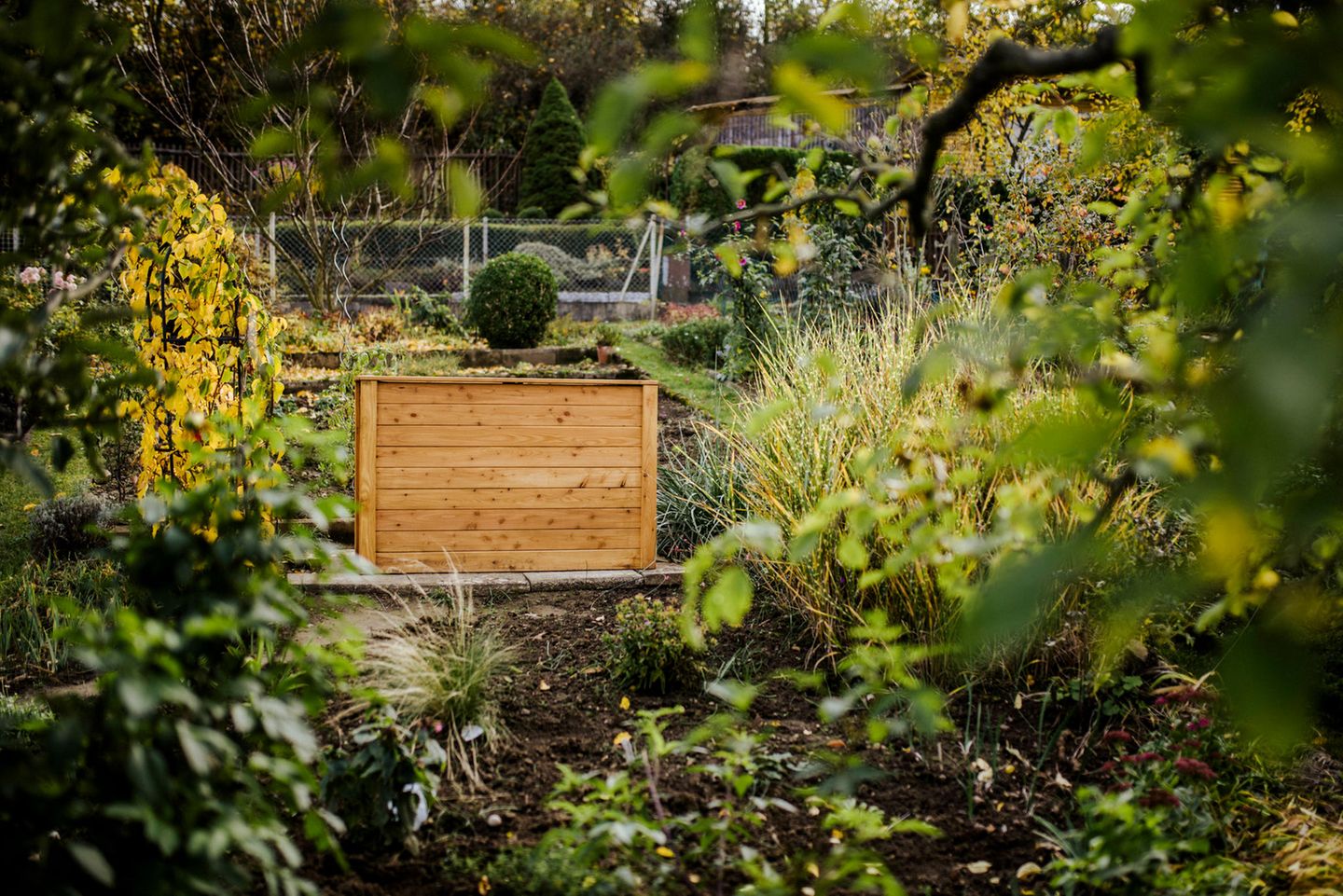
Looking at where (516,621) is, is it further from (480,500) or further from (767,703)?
(767,703)

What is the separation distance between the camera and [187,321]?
134 inches

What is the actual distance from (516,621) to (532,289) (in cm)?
706

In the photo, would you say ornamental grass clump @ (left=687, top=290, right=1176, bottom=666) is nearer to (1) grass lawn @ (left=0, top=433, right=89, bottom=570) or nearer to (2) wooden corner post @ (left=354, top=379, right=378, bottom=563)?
(2) wooden corner post @ (left=354, top=379, right=378, bottom=563)

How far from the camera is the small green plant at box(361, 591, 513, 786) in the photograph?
263 centimetres

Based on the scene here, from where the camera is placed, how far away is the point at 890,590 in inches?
132

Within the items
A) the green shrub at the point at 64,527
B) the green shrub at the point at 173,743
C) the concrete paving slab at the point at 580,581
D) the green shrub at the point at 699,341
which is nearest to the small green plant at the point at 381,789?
the green shrub at the point at 173,743

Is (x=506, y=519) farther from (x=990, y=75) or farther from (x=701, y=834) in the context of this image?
(x=990, y=75)

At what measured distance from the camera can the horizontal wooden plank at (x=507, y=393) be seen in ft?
13.9

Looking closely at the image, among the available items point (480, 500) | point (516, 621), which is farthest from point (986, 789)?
point (480, 500)

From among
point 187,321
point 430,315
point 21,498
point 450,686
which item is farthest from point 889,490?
point 430,315

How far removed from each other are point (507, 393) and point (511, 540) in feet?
2.09

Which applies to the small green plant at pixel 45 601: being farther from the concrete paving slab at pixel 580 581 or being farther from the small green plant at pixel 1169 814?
the small green plant at pixel 1169 814

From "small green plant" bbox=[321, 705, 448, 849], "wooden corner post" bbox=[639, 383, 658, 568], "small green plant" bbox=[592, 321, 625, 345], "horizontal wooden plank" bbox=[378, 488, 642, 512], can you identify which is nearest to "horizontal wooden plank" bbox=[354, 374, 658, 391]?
"wooden corner post" bbox=[639, 383, 658, 568]

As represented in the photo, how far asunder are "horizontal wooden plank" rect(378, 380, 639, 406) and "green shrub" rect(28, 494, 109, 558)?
1.50m
